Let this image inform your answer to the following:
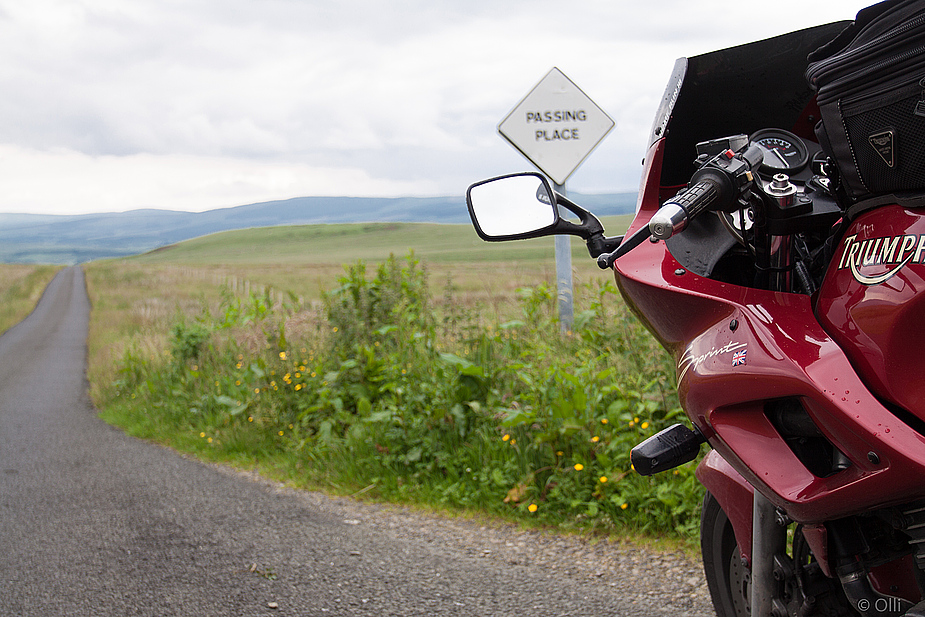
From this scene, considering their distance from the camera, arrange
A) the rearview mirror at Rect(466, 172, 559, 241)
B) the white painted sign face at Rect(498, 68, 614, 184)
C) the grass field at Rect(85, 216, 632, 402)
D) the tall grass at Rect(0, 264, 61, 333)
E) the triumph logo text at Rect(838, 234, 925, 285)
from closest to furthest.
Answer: the triumph logo text at Rect(838, 234, 925, 285), the rearview mirror at Rect(466, 172, 559, 241), the white painted sign face at Rect(498, 68, 614, 184), the grass field at Rect(85, 216, 632, 402), the tall grass at Rect(0, 264, 61, 333)

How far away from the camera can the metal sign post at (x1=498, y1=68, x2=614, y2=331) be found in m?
6.73

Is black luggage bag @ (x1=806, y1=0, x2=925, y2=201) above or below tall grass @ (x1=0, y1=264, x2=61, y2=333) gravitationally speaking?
above

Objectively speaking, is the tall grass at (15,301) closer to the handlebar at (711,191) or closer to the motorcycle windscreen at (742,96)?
the motorcycle windscreen at (742,96)

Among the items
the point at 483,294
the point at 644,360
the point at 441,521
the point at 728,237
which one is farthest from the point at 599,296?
the point at 728,237

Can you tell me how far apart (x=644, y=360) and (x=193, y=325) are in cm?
612

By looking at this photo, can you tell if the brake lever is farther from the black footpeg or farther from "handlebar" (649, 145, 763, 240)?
the black footpeg

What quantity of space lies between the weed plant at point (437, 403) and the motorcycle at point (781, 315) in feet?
6.96

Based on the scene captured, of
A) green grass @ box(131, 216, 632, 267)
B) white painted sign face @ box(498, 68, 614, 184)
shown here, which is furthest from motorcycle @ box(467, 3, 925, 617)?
green grass @ box(131, 216, 632, 267)

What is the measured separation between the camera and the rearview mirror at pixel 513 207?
1.96 metres

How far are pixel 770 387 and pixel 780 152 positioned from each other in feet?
1.80

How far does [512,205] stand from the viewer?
6.68ft

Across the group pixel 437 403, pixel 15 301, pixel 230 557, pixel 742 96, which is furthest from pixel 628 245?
pixel 15 301

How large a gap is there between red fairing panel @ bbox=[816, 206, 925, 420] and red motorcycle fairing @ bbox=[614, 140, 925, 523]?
0.11 feet

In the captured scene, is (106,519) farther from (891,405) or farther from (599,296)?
(891,405)
